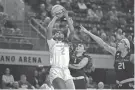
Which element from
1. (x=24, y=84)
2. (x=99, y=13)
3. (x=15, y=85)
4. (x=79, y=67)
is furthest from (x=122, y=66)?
(x=99, y=13)

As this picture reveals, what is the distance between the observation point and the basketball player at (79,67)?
33.3 ft

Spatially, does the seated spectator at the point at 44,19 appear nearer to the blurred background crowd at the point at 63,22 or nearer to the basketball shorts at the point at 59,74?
the blurred background crowd at the point at 63,22

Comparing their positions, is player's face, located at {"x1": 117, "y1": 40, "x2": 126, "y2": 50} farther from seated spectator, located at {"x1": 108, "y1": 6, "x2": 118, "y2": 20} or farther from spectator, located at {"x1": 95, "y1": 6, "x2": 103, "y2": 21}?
seated spectator, located at {"x1": 108, "y1": 6, "x2": 118, "y2": 20}

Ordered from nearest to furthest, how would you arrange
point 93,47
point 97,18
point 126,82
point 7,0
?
point 126,82
point 7,0
point 93,47
point 97,18

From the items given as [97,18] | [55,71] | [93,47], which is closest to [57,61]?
[55,71]

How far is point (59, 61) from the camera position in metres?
9.36

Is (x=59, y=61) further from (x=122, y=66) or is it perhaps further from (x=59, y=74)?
(x=122, y=66)

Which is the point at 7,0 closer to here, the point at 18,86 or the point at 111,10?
the point at 18,86

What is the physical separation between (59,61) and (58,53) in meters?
0.16

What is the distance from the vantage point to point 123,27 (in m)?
19.2

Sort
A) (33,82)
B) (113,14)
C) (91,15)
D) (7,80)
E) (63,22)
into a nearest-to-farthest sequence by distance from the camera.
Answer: (7,80) < (33,82) < (63,22) < (91,15) < (113,14)

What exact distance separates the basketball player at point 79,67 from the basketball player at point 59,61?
72cm

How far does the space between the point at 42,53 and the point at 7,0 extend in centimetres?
325

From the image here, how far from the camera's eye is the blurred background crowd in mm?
15445
